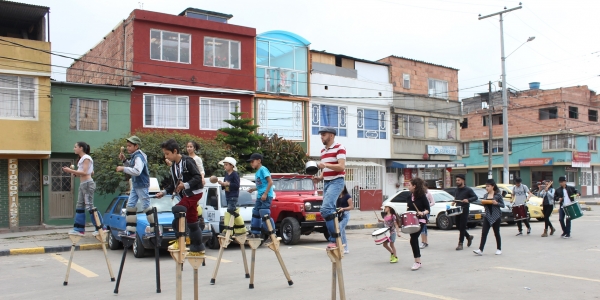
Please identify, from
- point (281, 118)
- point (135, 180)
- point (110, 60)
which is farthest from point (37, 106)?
point (135, 180)

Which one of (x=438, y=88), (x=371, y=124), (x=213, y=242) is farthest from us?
(x=438, y=88)

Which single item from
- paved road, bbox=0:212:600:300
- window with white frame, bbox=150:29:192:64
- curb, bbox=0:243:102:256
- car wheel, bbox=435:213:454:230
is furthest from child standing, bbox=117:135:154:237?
window with white frame, bbox=150:29:192:64

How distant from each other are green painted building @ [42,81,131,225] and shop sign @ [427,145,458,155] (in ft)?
67.6

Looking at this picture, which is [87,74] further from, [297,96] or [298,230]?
[298,230]

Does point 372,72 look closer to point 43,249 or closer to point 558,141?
point 43,249

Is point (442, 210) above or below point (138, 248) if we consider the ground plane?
above

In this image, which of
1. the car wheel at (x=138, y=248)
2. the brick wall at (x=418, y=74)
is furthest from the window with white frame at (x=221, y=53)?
the car wheel at (x=138, y=248)

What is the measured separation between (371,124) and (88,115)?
1683cm

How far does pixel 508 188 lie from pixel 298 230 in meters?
11.8

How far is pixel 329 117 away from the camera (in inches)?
1217

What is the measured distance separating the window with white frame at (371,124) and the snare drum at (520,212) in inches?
659

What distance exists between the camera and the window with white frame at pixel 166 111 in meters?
24.2

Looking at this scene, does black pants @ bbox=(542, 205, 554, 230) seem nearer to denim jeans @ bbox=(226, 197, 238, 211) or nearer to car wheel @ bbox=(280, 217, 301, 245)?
car wheel @ bbox=(280, 217, 301, 245)

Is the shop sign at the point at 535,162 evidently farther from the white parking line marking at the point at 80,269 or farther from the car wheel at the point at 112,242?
the white parking line marking at the point at 80,269
